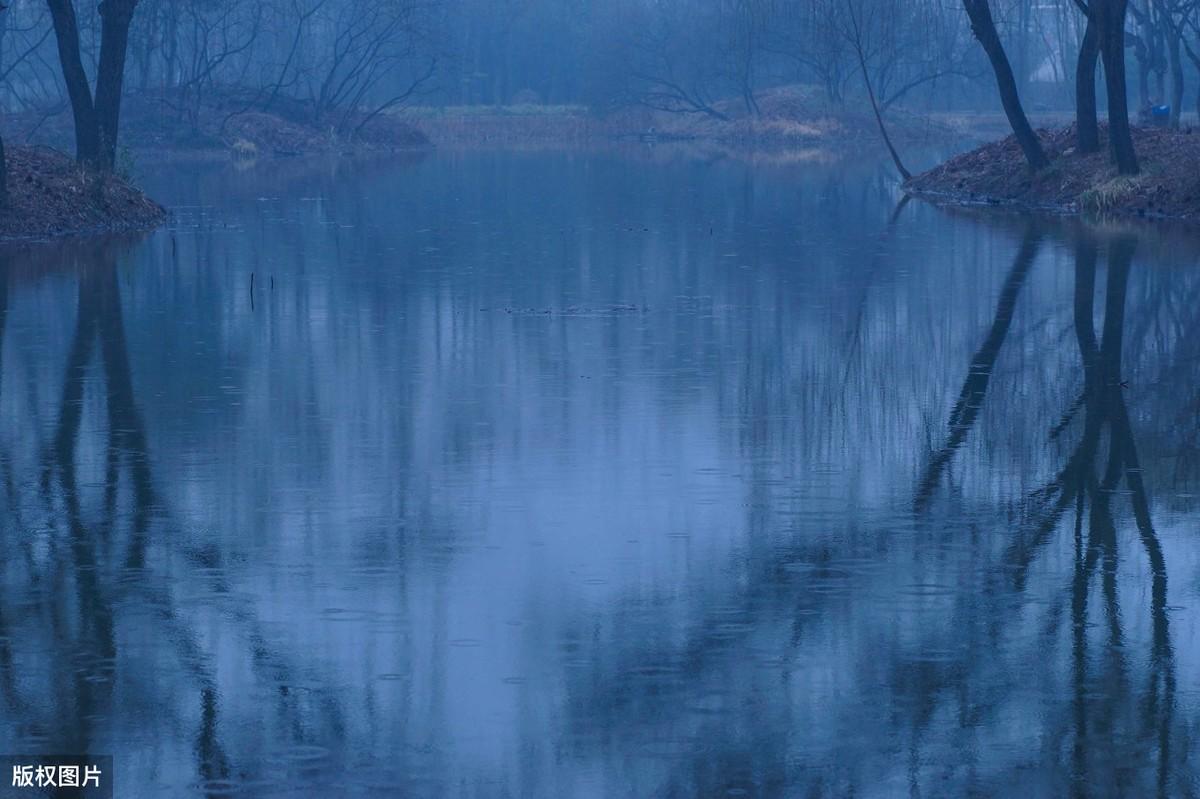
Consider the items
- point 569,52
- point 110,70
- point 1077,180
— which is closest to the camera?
point 110,70

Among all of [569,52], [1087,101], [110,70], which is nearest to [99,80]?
[110,70]

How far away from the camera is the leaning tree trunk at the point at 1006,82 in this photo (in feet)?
123

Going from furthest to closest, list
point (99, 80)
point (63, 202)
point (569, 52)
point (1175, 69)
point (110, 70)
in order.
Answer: point (569, 52) < point (1175, 69) < point (99, 80) < point (110, 70) < point (63, 202)

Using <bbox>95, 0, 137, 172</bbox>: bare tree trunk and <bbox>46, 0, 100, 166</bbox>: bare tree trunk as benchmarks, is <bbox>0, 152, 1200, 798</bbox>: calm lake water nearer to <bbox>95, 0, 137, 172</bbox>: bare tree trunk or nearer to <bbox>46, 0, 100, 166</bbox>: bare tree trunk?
<bbox>46, 0, 100, 166</bbox>: bare tree trunk

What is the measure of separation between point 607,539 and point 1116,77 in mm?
25664

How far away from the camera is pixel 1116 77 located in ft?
109

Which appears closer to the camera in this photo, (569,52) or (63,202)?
(63,202)

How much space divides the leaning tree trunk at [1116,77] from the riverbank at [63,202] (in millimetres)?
17447

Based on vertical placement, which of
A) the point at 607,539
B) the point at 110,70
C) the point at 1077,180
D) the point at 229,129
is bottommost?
the point at 607,539

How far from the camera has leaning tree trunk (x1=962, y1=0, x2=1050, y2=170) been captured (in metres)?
37.6

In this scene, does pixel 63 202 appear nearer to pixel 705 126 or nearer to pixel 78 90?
pixel 78 90

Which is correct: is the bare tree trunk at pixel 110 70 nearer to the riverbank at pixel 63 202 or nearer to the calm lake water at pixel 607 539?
the riverbank at pixel 63 202

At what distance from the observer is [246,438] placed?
1302 cm

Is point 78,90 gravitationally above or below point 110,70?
below
